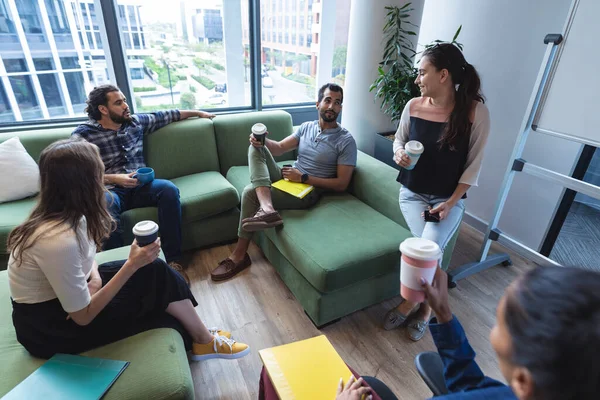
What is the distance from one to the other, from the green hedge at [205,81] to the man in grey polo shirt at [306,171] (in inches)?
59.0

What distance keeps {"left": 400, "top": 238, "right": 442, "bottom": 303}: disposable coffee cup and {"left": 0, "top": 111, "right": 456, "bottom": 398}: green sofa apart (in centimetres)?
69

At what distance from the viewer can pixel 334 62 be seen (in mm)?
3801

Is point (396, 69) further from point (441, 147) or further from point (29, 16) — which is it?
point (29, 16)

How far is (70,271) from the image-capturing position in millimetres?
1025

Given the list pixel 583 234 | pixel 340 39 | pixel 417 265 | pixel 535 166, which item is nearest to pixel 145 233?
pixel 417 265

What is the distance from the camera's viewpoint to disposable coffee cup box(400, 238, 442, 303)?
0.94 metres

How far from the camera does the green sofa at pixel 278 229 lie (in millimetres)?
1672

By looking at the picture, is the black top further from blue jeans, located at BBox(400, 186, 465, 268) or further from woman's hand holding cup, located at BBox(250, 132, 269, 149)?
woman's hand holding cup, located at BBox(250, 132, 269, 149)

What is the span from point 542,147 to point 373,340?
1762mm

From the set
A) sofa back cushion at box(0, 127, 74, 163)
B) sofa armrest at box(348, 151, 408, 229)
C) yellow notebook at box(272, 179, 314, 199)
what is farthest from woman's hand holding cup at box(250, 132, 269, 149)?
sofa back cushion at box(0, 127, 74, 163)

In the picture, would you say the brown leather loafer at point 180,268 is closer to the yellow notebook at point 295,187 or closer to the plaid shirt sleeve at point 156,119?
the yellow notebook at point 295,187

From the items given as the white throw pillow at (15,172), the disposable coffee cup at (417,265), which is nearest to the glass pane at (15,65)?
the white throw pillow at (15,172)

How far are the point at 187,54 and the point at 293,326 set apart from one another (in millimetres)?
2695

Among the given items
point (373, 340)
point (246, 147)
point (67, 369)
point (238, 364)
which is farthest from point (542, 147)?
point (67, 369)
